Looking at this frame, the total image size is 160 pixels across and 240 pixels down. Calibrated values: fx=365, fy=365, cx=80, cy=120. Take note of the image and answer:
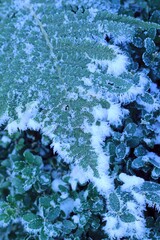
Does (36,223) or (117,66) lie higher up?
(117,66)

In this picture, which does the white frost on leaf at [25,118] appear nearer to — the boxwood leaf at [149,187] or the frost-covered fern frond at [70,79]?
the frost-covered fern frond at [70,79]

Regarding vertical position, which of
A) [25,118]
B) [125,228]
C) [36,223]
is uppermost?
[25,118]

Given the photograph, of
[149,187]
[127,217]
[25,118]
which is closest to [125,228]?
[127,217]

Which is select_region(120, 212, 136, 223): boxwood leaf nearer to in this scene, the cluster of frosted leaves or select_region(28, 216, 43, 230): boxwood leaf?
the cluster of frosted leaves

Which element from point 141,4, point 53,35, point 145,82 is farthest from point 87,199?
point 141,4

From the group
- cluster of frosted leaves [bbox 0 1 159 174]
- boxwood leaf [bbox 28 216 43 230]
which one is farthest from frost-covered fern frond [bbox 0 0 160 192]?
boxwood leaf [bbox 28 216 43 230]

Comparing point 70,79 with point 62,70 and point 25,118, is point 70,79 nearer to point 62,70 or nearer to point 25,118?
point 62,70

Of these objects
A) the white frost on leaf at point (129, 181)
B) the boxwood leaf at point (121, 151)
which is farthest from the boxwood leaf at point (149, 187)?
the boxwood leaf at point (121, 151)
